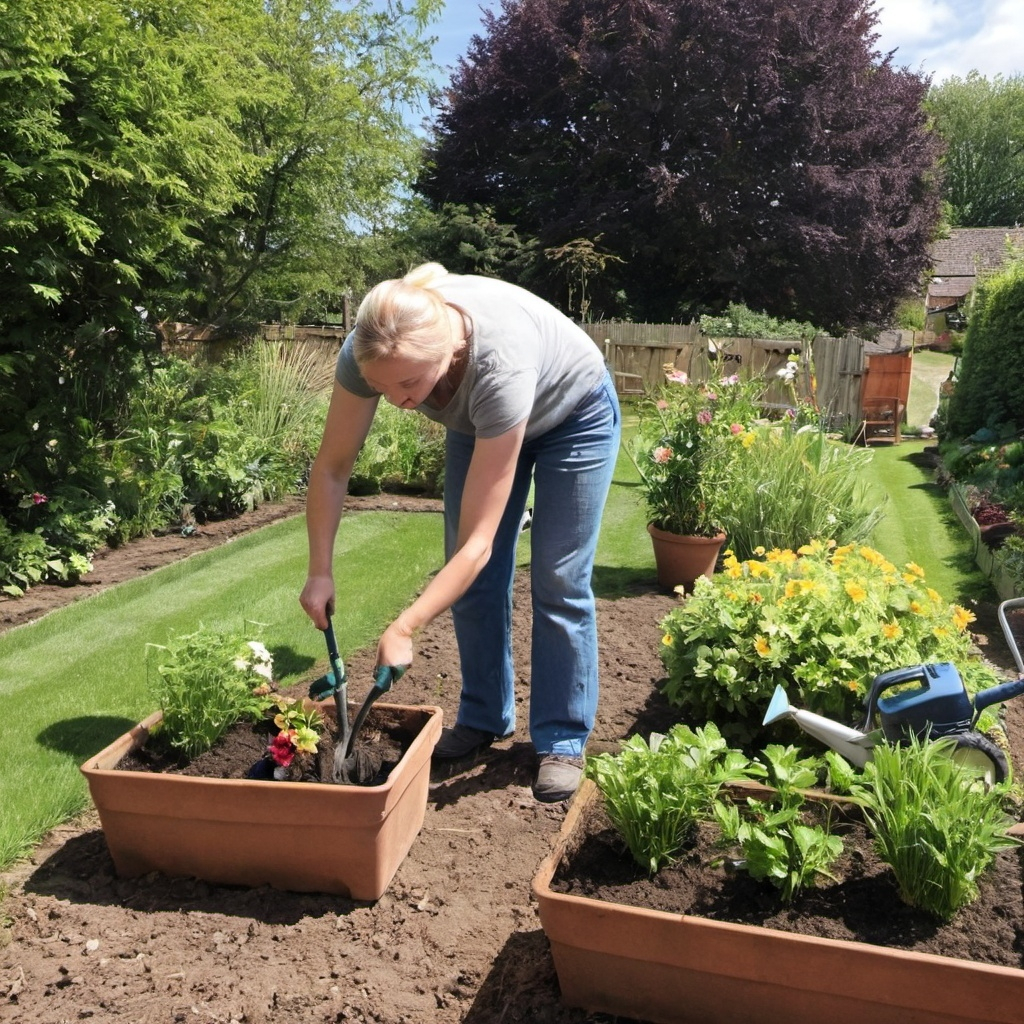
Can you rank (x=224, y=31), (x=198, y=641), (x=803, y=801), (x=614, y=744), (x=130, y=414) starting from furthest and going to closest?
(x=224, y=31), (x=130, y=414), (x=614, y=744), (x=198, y=641), (x=803, y=801)

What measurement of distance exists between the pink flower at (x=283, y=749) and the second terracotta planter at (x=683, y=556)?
9.55ft

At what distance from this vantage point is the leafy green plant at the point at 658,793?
74.5 inches

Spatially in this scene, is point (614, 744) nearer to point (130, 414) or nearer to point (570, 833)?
point (570, 833)

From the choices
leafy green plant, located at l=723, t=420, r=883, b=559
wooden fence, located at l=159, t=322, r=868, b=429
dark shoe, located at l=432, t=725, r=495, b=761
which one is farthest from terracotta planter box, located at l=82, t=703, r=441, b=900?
wooden fence, located at l=159, t=322, r=868, b=429

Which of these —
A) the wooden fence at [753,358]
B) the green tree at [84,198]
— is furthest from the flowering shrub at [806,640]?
the wooden fence at [753,358]

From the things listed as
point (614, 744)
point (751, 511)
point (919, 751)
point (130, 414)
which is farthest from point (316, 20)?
point (919, 751)

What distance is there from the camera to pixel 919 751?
1924 millimetres

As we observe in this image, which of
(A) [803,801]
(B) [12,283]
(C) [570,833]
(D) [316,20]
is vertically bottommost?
(C) [570,833]

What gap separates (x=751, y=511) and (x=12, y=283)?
13.6ft

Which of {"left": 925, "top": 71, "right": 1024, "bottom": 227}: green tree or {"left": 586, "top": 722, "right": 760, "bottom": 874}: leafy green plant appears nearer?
{"left": 586, "top": 722, "right": 760, "bottom": 874}: leafy green plant

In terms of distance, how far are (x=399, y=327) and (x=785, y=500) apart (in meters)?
3.43

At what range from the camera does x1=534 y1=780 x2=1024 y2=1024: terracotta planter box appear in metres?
1.56

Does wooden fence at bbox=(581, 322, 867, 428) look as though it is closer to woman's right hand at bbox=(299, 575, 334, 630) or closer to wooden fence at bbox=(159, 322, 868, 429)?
wooden fence at bbox=(159, 322, 868, 429)

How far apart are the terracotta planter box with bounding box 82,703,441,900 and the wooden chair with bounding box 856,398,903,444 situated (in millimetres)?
11597
